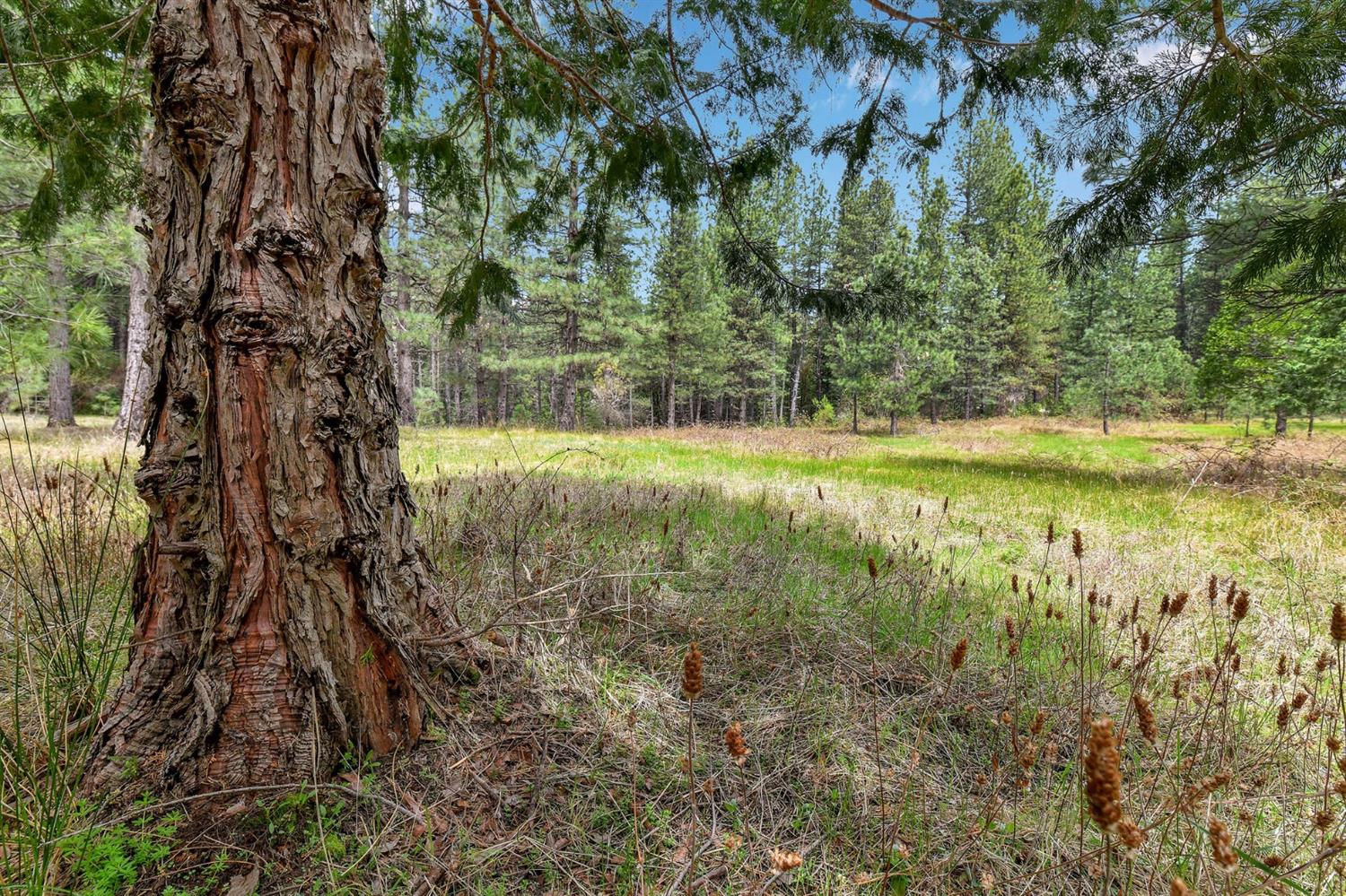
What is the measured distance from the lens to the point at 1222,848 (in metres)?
0.66

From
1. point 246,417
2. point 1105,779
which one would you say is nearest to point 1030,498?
point 1105,779

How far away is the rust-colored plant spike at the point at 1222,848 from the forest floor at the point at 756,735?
0.03 metres

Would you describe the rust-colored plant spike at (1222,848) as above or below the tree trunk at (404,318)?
below

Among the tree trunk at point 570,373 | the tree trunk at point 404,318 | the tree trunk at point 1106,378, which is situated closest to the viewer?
the tree trunk at point 404,318

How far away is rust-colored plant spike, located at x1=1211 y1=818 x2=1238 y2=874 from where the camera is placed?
0.59 m

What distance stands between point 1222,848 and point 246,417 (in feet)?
6.89

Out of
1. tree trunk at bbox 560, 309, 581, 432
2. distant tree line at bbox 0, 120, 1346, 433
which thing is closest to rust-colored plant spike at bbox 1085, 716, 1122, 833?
distant tree line at bbox 0, 120, 1346, 433

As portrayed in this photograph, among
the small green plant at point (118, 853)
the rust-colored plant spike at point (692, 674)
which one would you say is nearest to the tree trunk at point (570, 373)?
the small green plant at point (118, 853)

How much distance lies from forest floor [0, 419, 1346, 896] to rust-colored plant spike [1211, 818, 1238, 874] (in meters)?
0.03

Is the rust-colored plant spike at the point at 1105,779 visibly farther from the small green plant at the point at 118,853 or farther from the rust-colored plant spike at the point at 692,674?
the small green plant at the point at 118,853

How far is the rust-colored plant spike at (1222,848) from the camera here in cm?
59

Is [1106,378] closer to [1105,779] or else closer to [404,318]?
[404,318]

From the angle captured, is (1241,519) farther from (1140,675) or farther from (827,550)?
(1140,675)

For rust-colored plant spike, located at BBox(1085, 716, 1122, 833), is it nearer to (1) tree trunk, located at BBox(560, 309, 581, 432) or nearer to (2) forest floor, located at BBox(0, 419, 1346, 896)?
(2) forest floor, located at BBox(0, 419, 1346, 896)
